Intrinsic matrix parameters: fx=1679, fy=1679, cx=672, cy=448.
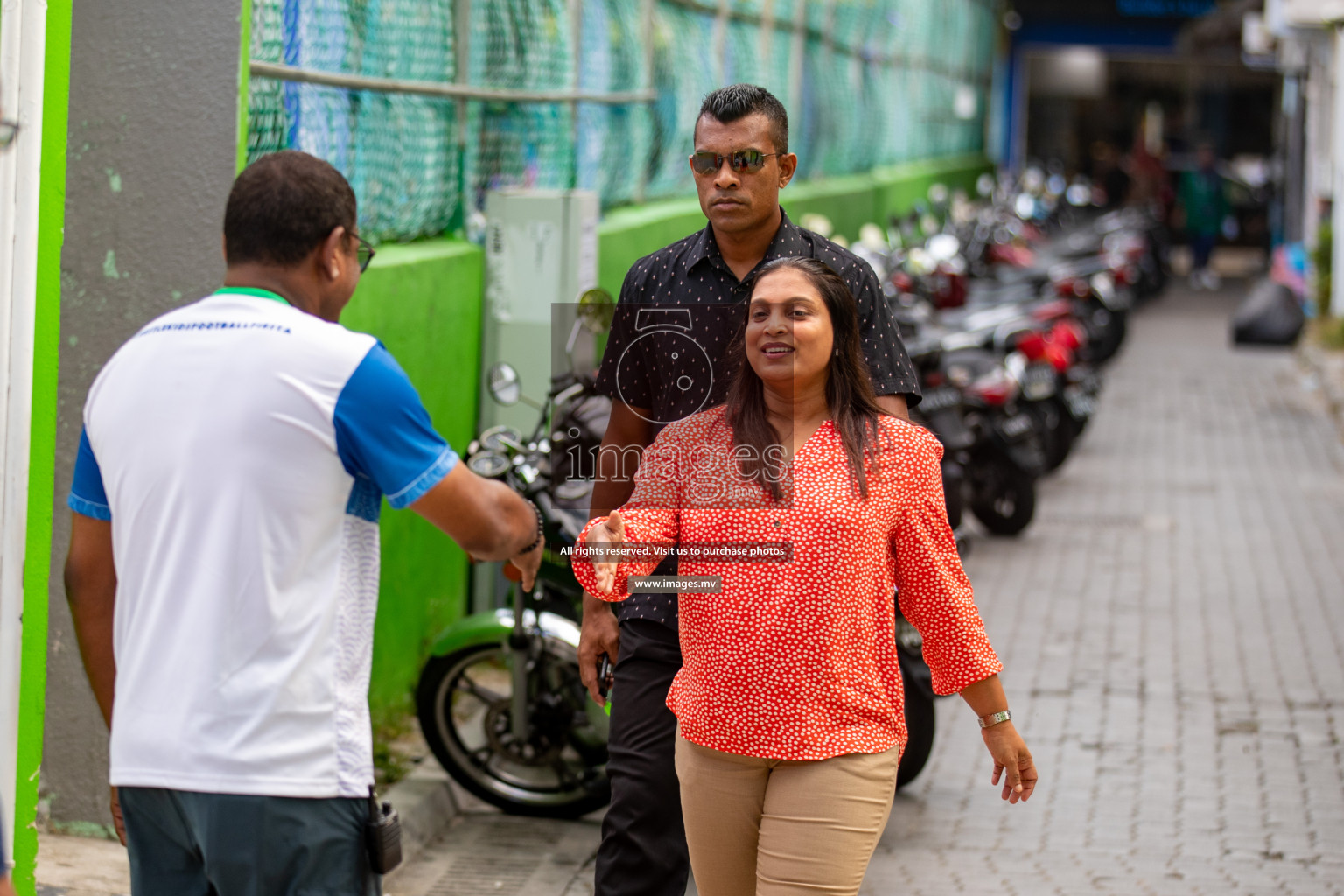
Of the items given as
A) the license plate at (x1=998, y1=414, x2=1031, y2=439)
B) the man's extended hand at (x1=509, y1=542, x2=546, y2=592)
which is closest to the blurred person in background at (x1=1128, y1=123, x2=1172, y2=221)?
the license plate at (x1=998, y1=414, x2=1031, y2=439)

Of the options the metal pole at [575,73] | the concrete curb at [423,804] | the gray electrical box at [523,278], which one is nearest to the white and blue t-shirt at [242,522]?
the concrete curb at [423,804]

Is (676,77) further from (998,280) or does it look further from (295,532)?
(295,532)

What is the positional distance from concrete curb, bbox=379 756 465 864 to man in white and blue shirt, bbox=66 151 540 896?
2.42 meters

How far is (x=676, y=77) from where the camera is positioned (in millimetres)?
9898

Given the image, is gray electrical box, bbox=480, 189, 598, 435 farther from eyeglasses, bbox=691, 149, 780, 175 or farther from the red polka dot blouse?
the red polka dot blouse

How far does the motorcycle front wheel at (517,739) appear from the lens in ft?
16.3

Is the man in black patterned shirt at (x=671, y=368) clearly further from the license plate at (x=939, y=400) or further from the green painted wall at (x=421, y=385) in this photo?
the license plate at (x=939, y=400)

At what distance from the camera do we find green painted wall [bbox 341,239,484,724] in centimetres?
545

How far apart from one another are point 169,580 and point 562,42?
18.6 ft

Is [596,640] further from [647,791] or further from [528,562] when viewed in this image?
[528,562]

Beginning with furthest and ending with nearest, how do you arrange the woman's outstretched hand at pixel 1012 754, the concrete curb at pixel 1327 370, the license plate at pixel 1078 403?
the concrete curb at pixel 1327 370 < the license plate at pixel 1078 403 < the woman's outstretched hand at pixel 1012 754

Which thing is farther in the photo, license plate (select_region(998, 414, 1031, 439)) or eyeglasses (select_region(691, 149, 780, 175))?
license plate (select_region(998, 414, 1031, 439))

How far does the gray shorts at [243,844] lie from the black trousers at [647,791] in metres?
0.96

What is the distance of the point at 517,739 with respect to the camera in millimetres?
5008
